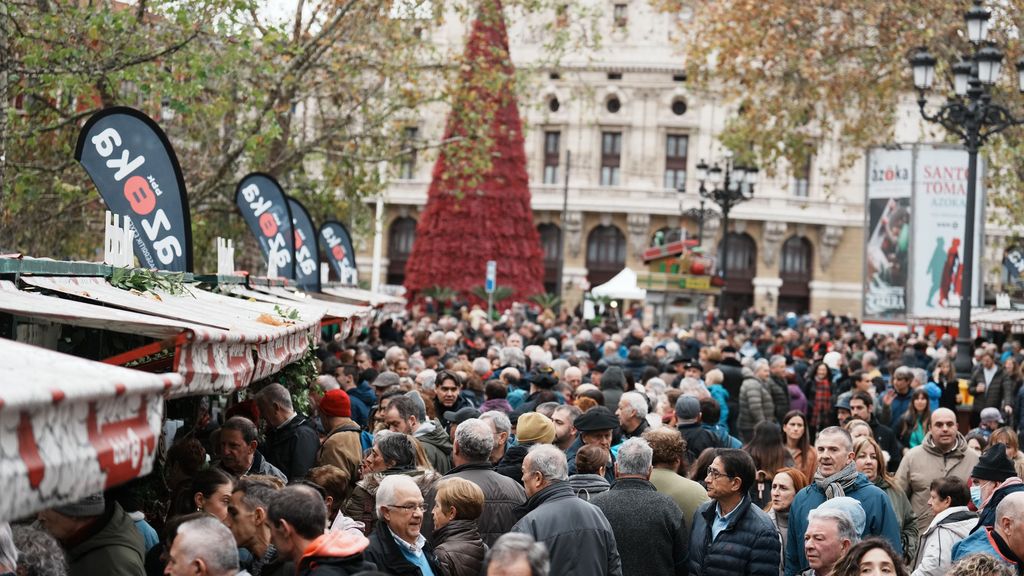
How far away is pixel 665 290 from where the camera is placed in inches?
1548

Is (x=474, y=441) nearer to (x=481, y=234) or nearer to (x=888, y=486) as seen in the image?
(x=888, y=486)

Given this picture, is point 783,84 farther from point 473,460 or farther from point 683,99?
point 683,99

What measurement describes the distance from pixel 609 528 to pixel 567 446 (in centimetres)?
298

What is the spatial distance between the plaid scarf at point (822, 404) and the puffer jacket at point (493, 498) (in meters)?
9.92

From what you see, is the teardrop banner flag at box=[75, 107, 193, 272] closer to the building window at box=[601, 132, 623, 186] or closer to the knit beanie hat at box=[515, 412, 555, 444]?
the knit beanie hat at box=[515, 412, 555, 444]

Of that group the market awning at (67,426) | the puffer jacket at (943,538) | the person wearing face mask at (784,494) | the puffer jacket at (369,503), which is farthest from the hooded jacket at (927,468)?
the market awning at (67,426)

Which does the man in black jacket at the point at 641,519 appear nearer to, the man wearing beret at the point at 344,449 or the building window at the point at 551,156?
the man wearing beret at the point at 344,449

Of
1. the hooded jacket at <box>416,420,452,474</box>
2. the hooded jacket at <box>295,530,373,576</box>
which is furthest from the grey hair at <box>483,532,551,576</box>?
the hooded jacket at <box>416,420,452,474</box>

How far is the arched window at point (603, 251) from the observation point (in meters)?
64.4

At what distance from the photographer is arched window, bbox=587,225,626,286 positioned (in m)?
64.4

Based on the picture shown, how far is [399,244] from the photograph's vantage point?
6625cm

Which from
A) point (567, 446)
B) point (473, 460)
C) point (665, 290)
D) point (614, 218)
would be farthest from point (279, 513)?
point (614, 218)

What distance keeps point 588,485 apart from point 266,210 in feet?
27.9

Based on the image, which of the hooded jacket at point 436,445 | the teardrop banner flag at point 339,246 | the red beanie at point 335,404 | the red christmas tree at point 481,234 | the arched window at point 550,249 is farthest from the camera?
the arched window at point 550,249
